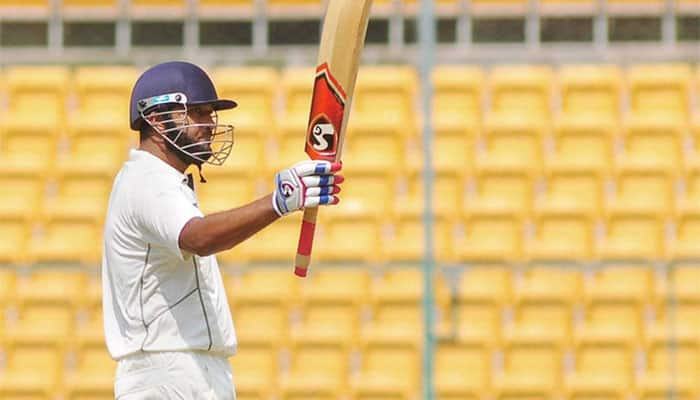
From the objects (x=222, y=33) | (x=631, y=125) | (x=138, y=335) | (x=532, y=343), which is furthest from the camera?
(x=222, y=33)

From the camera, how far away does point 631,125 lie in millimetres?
7520

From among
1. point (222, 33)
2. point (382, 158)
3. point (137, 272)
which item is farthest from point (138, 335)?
point (222, 33)

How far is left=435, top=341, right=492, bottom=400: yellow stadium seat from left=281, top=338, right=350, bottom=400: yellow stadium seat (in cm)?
46

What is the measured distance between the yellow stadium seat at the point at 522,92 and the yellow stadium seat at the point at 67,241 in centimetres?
222

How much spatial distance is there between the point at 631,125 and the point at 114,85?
9.17ft

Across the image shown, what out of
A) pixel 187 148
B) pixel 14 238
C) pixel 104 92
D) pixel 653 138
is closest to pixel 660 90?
pixel 653 138

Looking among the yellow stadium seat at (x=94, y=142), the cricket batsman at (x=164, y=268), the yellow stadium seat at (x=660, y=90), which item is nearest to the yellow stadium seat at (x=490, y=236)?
the yellow stadium seat at (x=660, y=90)

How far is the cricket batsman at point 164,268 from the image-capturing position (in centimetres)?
337

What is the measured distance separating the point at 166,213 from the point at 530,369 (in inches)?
157

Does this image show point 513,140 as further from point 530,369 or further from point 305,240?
point 305,240

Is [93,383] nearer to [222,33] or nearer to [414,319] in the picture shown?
[414,319]

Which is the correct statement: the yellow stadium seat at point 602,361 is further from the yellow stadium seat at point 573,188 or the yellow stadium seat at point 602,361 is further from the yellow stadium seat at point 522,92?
the yellow stadium seat at point 522,92

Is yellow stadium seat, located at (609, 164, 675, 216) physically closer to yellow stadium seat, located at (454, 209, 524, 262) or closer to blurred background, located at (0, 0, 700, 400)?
blurred background, located at (0, 0, 700, 400)

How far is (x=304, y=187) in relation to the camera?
321 cm
